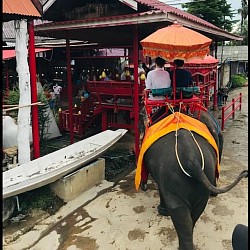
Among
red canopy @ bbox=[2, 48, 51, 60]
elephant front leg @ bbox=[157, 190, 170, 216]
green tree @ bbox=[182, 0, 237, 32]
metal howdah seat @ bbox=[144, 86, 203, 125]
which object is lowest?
elephant front leg @ bbox=[157, 190, 170, 216]

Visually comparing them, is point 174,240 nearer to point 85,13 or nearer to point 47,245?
point 47,245

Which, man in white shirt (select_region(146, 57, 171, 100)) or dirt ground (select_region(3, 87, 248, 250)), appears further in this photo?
man in white shirt (select_region(146, 57, 171, 100))

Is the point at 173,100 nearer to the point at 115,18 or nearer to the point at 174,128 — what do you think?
the point at 174,128

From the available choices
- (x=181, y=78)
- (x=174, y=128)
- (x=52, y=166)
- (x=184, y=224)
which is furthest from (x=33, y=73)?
(x=184, y=224)

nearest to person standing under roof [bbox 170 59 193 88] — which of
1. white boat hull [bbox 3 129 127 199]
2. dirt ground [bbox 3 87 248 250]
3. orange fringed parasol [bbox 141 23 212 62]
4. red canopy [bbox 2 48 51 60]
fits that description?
orange fringed parasol [bbox 141 23 212 62]

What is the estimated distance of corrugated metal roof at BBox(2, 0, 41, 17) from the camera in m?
5.64

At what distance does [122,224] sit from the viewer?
5.25 meters

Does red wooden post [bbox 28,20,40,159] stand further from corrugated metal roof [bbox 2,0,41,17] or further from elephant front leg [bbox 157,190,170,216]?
elephant front leg [bbox 157,190,170,216]

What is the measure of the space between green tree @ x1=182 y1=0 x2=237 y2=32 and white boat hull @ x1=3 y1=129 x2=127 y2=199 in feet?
64.2

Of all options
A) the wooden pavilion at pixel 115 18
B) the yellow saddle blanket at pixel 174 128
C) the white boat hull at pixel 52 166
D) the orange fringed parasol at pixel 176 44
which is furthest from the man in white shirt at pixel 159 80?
the white boat hull at pixel 52 166

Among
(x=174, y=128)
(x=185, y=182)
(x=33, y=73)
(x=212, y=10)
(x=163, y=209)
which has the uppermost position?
(x=212, y=10)

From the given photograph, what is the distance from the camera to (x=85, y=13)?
815 cm

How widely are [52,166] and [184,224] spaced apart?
129 inches

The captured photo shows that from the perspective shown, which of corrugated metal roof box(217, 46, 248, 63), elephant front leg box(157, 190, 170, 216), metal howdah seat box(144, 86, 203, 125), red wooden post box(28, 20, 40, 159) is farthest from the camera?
corrugated metal roof box(217, 46, 248, 63)
